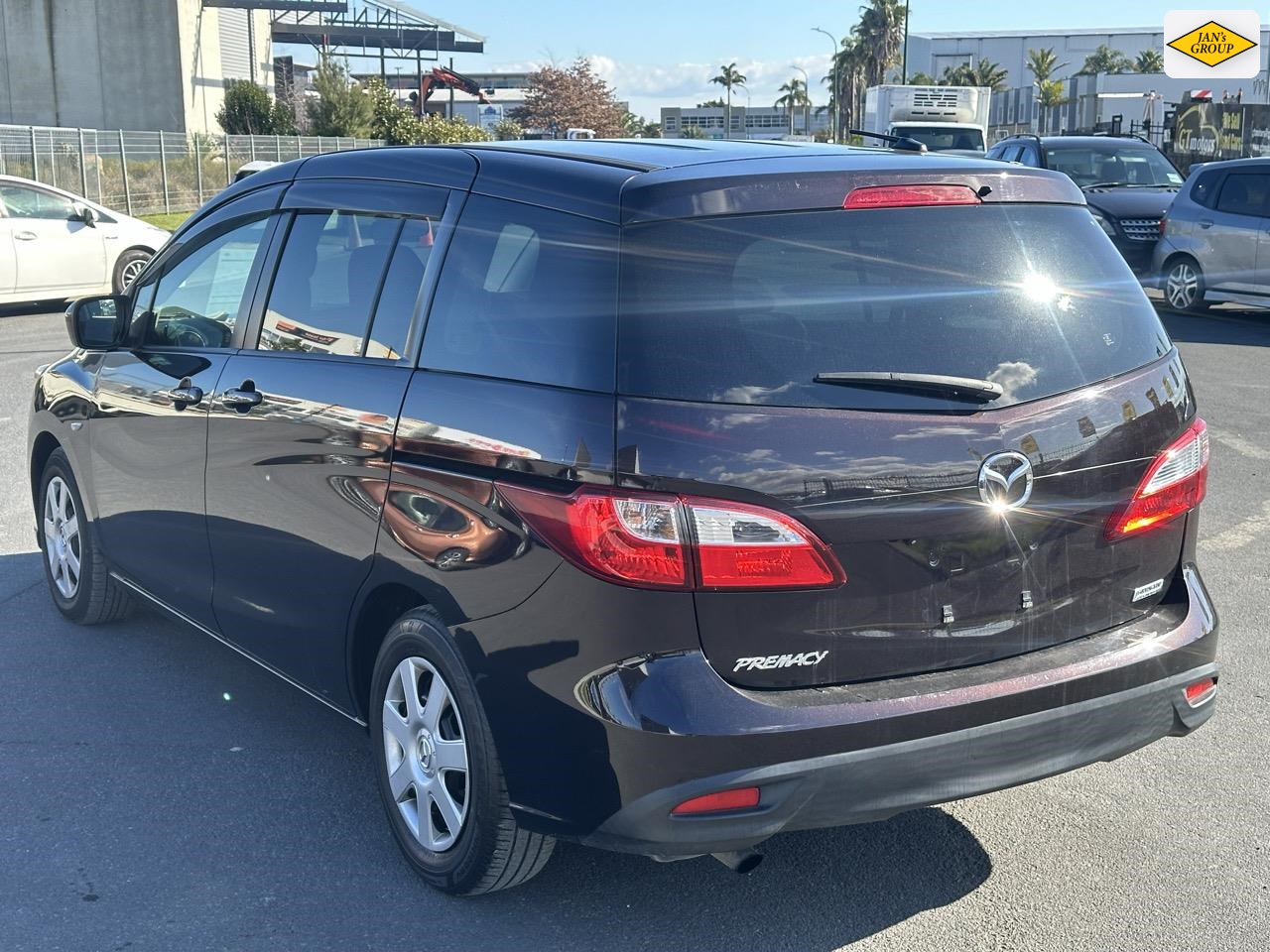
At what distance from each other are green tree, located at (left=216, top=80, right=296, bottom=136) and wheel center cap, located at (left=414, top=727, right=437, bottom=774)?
162 feet

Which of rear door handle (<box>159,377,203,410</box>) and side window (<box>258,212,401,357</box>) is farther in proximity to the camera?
rear door handle (<box>159,377,203,410</box>)

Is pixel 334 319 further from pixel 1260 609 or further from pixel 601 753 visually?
pixel 1260 609

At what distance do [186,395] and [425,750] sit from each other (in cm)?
163

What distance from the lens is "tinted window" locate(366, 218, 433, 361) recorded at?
3.70 metres

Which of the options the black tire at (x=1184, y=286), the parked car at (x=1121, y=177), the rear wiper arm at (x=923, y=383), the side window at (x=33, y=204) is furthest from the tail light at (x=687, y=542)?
the parked car at (x=1121, y=177)

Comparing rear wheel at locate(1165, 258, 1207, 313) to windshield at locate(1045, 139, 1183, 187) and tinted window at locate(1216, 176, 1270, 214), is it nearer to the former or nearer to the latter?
tinted window at locate(1216, 176, 1270, 214)

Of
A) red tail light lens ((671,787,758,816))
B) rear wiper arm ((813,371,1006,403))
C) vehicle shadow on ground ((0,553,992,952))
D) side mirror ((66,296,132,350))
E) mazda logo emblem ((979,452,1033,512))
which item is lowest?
vehicle shadow on ground ((0,553,992,952))

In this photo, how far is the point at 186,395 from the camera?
4578mm

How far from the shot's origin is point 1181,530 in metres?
3.63

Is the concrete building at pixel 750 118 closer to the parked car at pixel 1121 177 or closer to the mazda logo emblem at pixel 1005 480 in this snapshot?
the parked car at pixel 1121 177

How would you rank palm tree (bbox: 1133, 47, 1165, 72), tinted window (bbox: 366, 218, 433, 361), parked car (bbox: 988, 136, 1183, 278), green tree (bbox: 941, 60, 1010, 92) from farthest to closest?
palm tree (bbox: 1133, 47, 1165, 72) < green tree (bbox: 941, 60, 1010, 92) < parked car (bbox: 988, 136, 1183, 278) < tinted window (bbox: 366, 218, 433, 361)

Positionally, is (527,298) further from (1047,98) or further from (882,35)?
(882,35)

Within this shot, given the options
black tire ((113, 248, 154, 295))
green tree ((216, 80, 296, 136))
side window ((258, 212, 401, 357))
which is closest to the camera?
side window ((258, 212, 401, 357))

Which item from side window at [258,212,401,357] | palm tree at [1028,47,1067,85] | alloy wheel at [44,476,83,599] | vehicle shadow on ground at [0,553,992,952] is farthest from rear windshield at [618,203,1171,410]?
palm tree at [1028,47,1067,85]
